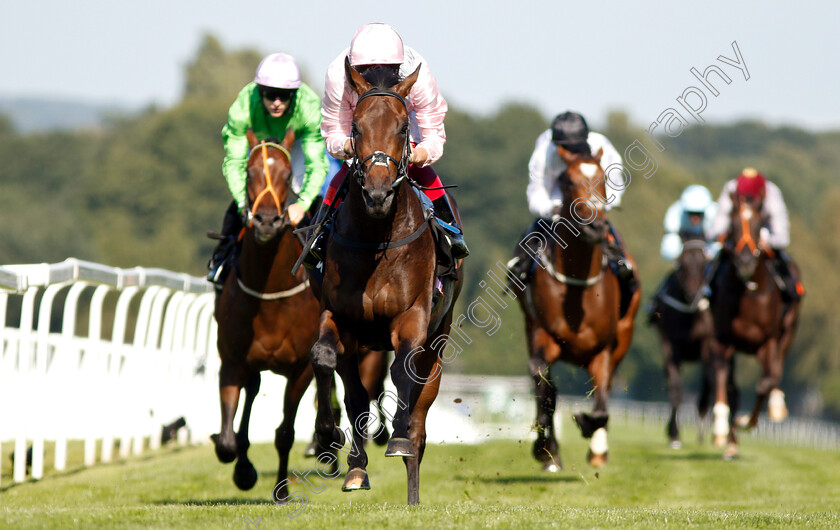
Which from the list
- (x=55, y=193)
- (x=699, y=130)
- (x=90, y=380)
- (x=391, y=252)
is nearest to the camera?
(x=391, y=252)

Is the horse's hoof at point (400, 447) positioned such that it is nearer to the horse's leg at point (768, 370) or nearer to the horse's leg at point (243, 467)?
the horse's leg at point (243, 467)

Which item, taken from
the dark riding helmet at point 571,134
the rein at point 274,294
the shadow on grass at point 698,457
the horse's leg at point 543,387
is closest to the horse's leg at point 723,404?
the shadow on grass at point 698,457

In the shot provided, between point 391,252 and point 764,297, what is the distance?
718 centimetres

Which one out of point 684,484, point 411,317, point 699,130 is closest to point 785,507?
point 684,484

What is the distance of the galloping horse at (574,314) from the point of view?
30.6 ft

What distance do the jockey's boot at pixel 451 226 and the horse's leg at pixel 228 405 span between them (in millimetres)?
1763

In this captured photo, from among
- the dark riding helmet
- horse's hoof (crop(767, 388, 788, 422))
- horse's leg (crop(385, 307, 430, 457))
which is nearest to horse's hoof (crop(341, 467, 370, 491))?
horse's leg (crop(385, 307, 430, 457))

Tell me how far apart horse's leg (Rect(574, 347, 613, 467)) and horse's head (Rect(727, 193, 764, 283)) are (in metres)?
3.44

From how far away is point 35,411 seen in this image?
9.37 meters

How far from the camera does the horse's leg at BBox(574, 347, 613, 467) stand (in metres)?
9.51

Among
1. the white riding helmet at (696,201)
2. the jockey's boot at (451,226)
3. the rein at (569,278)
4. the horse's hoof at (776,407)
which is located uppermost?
the white riding helmet at (696,201)

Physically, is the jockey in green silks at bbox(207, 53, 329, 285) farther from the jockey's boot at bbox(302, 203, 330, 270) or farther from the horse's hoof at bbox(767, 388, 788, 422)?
the horse's hoof at bbox(767, 388, 788, 422)

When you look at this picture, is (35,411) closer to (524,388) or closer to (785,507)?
(785,507)

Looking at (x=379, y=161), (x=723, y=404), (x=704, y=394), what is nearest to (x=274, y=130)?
(x=379, y=161)
